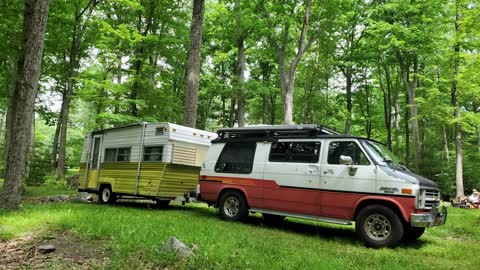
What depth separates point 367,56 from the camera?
2797 cm

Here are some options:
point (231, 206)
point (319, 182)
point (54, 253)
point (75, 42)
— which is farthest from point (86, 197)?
point (75, 42)

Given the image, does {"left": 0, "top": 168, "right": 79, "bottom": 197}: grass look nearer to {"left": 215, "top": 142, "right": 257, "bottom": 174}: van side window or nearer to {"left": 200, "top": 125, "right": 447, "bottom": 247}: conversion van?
{"left": 200, "top": 125, "right": 447, "bottom": 247}: conversion van

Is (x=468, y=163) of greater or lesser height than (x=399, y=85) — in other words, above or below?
below

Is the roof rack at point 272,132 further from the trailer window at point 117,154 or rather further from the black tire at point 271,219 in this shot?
the trailer window at point 117,154

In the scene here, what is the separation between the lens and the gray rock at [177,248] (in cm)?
575

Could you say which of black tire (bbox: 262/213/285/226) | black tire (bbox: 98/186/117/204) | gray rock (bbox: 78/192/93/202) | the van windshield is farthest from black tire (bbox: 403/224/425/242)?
gray rock (bbox: 78/192/93/202)

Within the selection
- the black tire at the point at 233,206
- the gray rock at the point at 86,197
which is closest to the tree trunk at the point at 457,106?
the black tire at the point at 233,206

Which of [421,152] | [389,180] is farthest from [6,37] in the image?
[421,152]

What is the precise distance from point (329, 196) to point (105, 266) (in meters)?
5.29

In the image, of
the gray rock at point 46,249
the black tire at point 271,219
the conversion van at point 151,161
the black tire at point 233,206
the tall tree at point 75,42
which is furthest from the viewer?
the tall tree at point 75,42

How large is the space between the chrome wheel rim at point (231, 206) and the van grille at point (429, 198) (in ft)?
15.5

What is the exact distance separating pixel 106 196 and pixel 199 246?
8960mm

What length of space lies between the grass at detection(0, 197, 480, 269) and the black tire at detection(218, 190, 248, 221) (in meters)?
0.33

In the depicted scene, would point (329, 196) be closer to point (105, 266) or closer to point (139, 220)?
point (139, 220)
